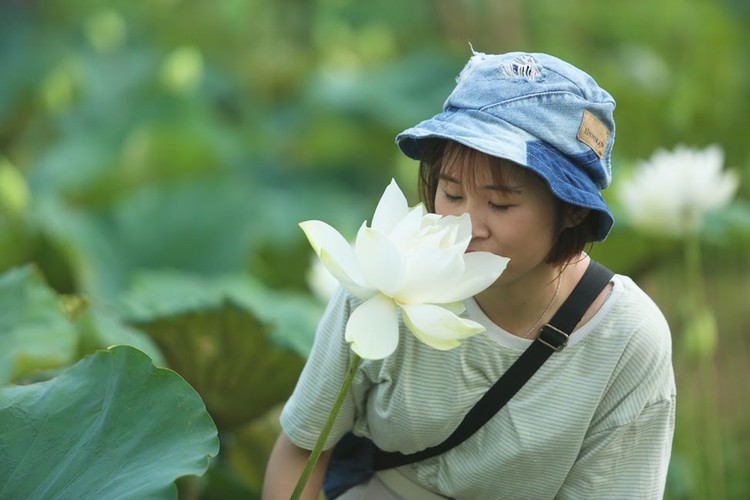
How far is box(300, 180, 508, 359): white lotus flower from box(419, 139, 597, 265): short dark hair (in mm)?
128

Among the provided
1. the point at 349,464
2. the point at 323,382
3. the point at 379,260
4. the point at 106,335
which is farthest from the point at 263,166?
the point at 379,260

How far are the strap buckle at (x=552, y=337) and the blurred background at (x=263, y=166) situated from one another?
0.54m

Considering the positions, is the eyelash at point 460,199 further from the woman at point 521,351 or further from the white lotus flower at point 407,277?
Result: the white lotus flower at point 407,277

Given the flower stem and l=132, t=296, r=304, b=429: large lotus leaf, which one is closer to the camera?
the flower stem

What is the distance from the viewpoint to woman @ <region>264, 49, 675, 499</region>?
1.37 metres

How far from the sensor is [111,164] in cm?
411

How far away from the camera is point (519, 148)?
4.34ft

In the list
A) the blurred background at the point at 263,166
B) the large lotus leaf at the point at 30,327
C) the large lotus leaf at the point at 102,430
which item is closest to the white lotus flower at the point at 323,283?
the blurred background at the point at 263,166

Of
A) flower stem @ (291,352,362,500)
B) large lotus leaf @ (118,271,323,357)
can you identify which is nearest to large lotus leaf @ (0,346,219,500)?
flower stem @ (291,352,362,500)

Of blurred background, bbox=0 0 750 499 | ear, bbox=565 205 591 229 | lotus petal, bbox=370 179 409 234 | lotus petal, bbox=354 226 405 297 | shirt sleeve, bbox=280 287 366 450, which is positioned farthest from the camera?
blurred background, bbox=0 0 750 499

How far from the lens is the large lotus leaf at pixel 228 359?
2117mm

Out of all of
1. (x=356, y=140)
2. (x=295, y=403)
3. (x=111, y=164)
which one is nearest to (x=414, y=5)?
(x=356, y=140)

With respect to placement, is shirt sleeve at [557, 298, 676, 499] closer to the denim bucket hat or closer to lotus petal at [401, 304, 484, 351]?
the denim bucket hat

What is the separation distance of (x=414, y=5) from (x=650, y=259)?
15.3 ft
